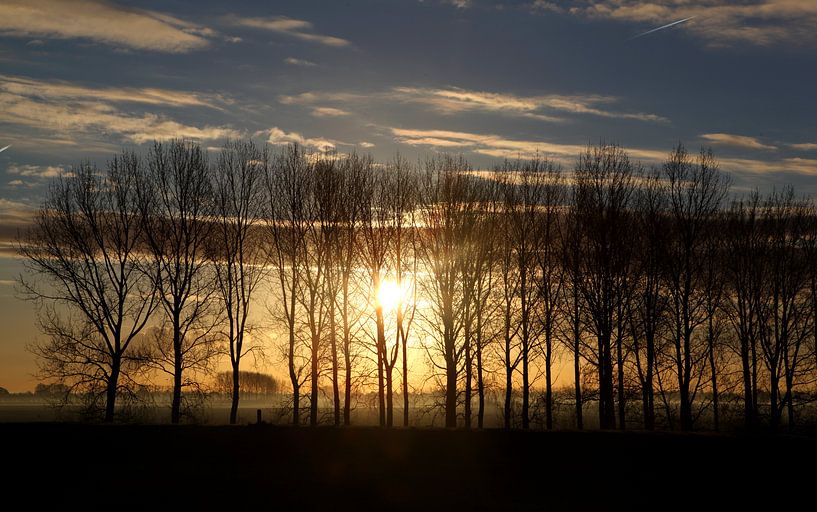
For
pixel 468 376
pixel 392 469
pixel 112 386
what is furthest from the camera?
pixel 468 376

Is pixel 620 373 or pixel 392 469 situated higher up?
pixel 620 373

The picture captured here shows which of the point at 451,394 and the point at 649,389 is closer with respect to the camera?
the point at 451,394

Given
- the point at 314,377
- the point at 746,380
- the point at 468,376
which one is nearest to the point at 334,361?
the point at 314,377

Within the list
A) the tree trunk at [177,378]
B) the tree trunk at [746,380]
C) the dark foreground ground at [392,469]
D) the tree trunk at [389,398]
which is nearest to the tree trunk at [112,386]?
the tree trunk at [177,378]

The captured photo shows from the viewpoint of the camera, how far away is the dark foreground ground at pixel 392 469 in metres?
26.2

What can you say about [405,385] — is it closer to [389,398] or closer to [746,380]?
[389,398]

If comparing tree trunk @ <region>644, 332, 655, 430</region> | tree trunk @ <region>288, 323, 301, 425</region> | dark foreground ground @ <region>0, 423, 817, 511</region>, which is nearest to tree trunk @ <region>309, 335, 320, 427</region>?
tree trunk @ <region>288, 323, 301, 425</region>

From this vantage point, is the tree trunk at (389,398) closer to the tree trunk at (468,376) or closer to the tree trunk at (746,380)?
the tree trunk at (468,376)

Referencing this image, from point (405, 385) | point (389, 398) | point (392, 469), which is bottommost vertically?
point (392, 469)

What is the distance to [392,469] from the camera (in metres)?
29.8

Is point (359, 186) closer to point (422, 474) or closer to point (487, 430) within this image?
point (487, 430)

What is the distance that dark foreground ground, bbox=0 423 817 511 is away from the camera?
26.2 metres

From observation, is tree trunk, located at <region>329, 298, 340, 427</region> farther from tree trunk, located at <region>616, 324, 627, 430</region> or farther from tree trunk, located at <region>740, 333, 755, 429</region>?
tree trunk, located at <region>740, 333, 755, 429</region>

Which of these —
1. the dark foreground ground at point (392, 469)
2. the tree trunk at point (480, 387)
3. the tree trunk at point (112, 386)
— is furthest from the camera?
the tree trunk at point (480, 387)
